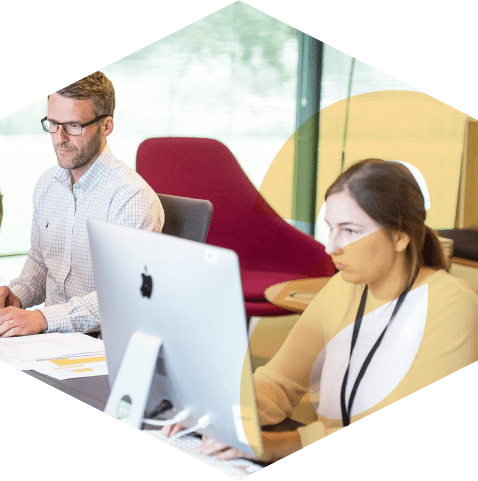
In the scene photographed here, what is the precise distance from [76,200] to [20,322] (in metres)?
0.59

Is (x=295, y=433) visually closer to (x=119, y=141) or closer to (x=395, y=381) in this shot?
(x=395, y=381)

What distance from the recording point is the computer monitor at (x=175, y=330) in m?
1.42

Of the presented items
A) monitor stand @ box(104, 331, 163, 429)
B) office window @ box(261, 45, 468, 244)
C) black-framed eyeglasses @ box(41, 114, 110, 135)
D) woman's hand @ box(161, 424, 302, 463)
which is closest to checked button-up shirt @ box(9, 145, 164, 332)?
black-framed eyeglasses @ box(41, 114, 110, 135)

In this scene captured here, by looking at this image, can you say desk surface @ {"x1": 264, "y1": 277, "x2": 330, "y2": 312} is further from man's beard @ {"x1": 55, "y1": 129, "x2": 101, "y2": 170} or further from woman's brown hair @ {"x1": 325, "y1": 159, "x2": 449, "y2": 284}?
man's beard @ {"x1": 55, "y1": 129, "x2": 101, "y2": 170}

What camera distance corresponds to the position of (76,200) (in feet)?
8.76

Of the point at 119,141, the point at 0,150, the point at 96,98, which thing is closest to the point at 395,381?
the point at 96,98

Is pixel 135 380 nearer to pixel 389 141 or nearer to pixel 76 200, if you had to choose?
pixel 389 141

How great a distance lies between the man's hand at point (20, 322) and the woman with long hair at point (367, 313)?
869 millimetres

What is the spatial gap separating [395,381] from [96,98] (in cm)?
150

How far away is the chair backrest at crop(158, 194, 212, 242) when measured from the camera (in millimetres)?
2475

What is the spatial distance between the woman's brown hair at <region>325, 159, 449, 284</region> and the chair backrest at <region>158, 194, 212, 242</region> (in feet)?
2.25

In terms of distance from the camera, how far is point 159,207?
99.7 inches

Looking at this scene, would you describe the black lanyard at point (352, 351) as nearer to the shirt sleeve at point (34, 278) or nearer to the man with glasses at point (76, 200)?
the man with glasses at point (76, 200)

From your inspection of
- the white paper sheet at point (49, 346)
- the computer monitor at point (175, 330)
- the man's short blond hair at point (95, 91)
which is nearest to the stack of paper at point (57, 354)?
the white paper sheet at point (49, 346)
